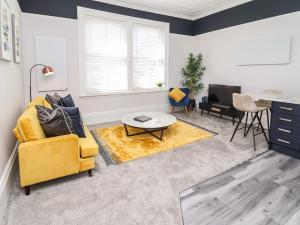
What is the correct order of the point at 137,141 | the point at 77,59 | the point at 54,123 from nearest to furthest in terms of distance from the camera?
1. the point at 54,123
2. the point at 137,141
3. the point at 77,59

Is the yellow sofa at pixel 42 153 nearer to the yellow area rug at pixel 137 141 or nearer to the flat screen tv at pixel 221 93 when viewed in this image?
the yellow area rug at pixel 137 141

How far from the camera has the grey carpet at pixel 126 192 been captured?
1.75 m

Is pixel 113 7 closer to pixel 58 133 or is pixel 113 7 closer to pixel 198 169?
pixel 58 133

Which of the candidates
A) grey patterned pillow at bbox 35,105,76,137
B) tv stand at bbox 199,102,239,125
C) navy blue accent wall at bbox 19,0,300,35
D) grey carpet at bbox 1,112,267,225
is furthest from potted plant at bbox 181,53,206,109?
grey patterned pillow at bbox 35,105,76,137

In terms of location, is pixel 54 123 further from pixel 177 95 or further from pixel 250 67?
pixel 250 67

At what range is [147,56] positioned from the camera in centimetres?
548

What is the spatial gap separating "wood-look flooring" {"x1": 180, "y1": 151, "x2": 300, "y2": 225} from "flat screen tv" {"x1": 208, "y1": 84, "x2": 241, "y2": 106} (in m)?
2.56

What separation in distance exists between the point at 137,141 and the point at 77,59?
8.04 feet

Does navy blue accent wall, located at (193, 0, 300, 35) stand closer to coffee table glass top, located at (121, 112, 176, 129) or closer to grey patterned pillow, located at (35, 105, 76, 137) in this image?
coffee table glass top, located at (121, 112, 176, 129)

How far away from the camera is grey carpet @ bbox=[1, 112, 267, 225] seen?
5.75ft

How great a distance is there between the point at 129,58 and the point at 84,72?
1257 mm

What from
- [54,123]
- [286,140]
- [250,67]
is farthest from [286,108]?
[54,123]

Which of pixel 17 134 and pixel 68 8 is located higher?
pixel 68 8

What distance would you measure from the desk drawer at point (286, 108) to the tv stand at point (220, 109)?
167 cm
